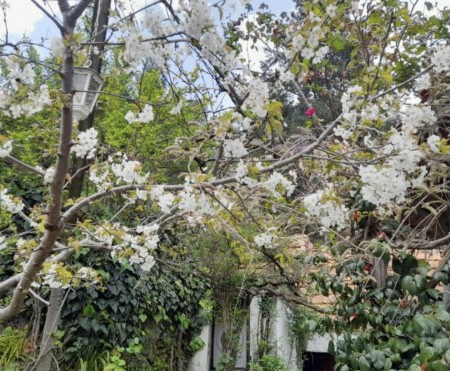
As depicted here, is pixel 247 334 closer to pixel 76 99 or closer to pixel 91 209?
pixel 91 209

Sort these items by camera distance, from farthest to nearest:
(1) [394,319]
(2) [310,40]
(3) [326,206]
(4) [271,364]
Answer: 1. (4) [271,364]
2. (1) [394,319]
3. (3) [326,206]
4. (2) [310,40]

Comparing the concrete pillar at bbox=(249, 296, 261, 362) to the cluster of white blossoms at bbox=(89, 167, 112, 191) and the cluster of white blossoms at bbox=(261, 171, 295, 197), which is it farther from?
the cluster of white blossoms at bbox=(261, 171, 295, 197)

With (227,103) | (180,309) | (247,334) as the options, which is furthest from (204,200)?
(247,334)

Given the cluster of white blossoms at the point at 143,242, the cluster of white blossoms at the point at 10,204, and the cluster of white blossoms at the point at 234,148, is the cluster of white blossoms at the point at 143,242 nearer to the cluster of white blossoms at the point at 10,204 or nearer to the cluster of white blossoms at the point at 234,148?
the cluster of white blossoms at the point at 10,204

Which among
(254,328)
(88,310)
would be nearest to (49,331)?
(88,310)

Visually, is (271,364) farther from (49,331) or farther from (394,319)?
(394,319)

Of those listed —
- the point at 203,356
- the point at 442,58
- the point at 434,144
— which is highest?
the point at 442,58

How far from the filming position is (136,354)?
4289 millimetres

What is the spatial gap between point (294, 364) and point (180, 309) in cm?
271

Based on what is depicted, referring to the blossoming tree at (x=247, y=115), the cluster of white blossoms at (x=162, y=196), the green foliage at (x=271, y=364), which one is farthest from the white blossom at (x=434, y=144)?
the green foliage at (x=271, y=364)

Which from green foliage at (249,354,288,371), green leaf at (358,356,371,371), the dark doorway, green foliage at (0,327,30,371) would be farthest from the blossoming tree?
the dark doorway

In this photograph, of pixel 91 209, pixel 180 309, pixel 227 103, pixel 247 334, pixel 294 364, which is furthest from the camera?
pixel 294 364

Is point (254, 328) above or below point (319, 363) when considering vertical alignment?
above

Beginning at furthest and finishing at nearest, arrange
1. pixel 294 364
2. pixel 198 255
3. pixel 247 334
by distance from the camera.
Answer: pixel 294 364, pixel 247 334, pixel 198 255
